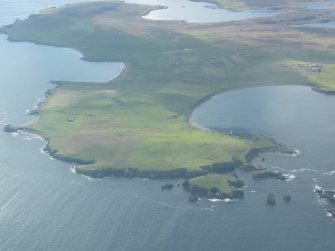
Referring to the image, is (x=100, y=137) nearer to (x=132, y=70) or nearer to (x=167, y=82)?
(x=167, y=82)

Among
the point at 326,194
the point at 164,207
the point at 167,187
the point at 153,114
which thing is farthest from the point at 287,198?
the point at 153,114

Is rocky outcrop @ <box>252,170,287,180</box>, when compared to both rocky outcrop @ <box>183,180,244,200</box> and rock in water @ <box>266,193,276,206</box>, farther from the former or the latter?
rock in water @ <box>266,193,276,206</box>

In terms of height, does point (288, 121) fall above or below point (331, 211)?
above

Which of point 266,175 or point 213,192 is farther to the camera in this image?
point 266,175

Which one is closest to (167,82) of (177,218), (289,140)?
(289,140)

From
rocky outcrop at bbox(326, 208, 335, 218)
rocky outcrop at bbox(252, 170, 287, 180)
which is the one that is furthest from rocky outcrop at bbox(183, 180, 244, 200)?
rocky outcrop at bbox(326, 208, 335, 218)

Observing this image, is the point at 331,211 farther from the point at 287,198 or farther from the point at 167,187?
the point at 167,187

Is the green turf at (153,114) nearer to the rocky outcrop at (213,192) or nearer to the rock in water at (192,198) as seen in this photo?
the rocky outcrop at (213,192)

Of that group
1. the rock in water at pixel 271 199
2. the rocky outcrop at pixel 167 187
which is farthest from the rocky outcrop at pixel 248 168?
the rocky outcrop at pixel 167 187
